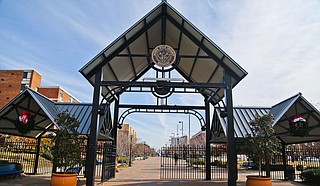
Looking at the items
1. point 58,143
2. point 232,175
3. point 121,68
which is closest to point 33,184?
point 58,143

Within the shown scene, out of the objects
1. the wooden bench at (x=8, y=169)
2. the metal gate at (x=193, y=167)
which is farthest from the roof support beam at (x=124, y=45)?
the metal gate at (x=193, y=167)

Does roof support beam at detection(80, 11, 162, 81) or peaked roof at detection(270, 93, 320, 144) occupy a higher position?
roof support beam at detection(80, 11, 162, 81)

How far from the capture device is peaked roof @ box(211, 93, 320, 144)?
13551mm

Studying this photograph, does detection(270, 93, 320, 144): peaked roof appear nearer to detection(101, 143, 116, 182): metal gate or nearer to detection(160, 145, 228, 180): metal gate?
detection(160, 145, 228, 180): metal gate

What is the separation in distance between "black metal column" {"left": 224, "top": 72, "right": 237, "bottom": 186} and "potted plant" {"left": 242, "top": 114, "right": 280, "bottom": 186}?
557 millimetres

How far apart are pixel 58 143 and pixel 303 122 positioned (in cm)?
1248

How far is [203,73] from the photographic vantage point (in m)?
15.2

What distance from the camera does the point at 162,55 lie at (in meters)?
12.4

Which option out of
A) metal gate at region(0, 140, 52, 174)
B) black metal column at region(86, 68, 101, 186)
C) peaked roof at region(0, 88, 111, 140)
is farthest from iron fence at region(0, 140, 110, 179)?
black metal column at region(86, 68, 101, 186)

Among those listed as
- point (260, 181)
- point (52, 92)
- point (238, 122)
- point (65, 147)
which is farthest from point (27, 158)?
point (52, 92)

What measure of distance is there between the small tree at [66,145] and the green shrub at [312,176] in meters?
13.1

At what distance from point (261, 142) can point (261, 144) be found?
3.4 inches

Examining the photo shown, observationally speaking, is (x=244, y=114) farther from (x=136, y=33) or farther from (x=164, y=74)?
(x=136, y=33)

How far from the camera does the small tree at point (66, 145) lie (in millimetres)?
10383
